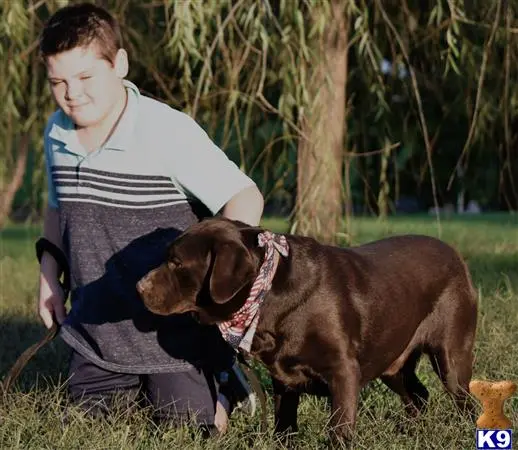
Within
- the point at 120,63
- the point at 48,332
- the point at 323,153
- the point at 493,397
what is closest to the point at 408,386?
the point at 493,397

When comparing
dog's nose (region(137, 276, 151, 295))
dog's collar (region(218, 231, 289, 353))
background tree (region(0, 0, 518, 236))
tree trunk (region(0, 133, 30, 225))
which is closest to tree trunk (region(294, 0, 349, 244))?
background tree (region(0, 0, 518, 236))

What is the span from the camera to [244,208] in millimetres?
3967

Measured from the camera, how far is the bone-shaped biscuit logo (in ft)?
10.2

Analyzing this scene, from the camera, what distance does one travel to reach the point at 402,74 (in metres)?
8.38

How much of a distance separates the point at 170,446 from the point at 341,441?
559 mm

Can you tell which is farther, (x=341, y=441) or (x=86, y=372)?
(x=86, y=372)

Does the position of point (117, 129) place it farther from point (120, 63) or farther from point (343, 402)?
point (343, 402)

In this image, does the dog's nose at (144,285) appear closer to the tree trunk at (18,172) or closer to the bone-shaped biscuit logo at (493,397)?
the bone-shaped biscuit logo at (493,397)

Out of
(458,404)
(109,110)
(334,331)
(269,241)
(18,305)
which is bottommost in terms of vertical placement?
(18,305)

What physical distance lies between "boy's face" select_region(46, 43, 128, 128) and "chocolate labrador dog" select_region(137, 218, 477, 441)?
2.25 ft

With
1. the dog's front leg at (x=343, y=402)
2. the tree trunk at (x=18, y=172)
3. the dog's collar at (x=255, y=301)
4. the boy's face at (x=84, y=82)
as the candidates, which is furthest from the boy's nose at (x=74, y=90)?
the tree trunk at (x=18, y=172)

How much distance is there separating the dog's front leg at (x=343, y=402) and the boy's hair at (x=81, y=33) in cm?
136

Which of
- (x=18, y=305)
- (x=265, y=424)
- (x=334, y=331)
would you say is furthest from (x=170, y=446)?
(x=18, y=305)

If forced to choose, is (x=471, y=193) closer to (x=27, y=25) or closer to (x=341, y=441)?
(x=27, y=25)
